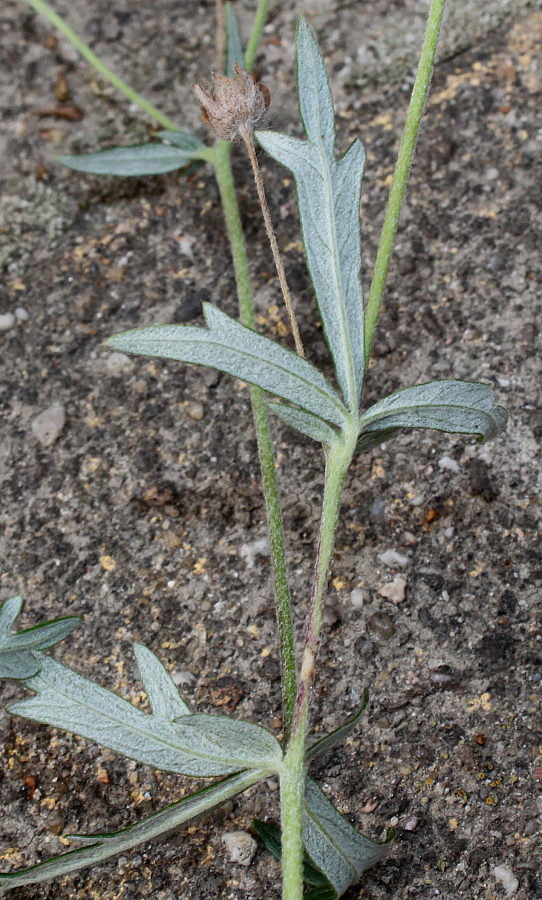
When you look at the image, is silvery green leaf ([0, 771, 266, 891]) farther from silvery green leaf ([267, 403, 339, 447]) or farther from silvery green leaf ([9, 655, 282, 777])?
silvery green leaf ([267, 403, 339, 447])

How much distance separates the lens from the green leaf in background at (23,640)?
1.18 m

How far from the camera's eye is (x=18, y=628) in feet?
4.66

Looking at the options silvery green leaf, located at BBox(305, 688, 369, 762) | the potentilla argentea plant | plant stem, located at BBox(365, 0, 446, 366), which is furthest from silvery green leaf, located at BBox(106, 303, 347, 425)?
silvery green leaf, located at BBox(305, 688, 369, 762)

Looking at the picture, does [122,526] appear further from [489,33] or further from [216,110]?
[489,33]

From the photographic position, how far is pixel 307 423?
120 centimetres

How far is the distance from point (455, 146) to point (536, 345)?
45 centimetres

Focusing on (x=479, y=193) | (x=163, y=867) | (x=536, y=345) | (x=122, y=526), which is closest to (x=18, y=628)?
(x=122, y=526)

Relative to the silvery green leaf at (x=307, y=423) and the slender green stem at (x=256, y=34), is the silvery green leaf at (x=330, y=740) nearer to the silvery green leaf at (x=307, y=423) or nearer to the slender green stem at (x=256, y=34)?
the silvery green leaf at (x=307, y=423)

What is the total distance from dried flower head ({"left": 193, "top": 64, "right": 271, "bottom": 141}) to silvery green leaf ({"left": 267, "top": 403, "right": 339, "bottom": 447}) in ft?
1.23

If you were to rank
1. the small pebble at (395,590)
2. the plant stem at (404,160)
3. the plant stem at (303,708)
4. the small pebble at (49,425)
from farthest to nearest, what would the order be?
1. the small pebble at (49,425)
2. the small pebble at (395,590)
3. the plant stem at (404,160)
4. the plant stem at (303,708)

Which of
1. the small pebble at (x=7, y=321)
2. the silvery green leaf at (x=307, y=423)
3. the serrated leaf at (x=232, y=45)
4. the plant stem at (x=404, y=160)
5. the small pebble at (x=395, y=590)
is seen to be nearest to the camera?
the silvery green leaf at (x=307, y=423)

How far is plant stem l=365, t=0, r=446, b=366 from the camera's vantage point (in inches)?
51.1

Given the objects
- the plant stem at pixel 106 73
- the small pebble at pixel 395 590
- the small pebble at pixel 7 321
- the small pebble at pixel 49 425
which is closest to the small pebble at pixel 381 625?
the small pebble at pixel 395 590

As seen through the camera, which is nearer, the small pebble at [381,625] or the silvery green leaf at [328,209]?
the silvery green leaf at [328,209]
